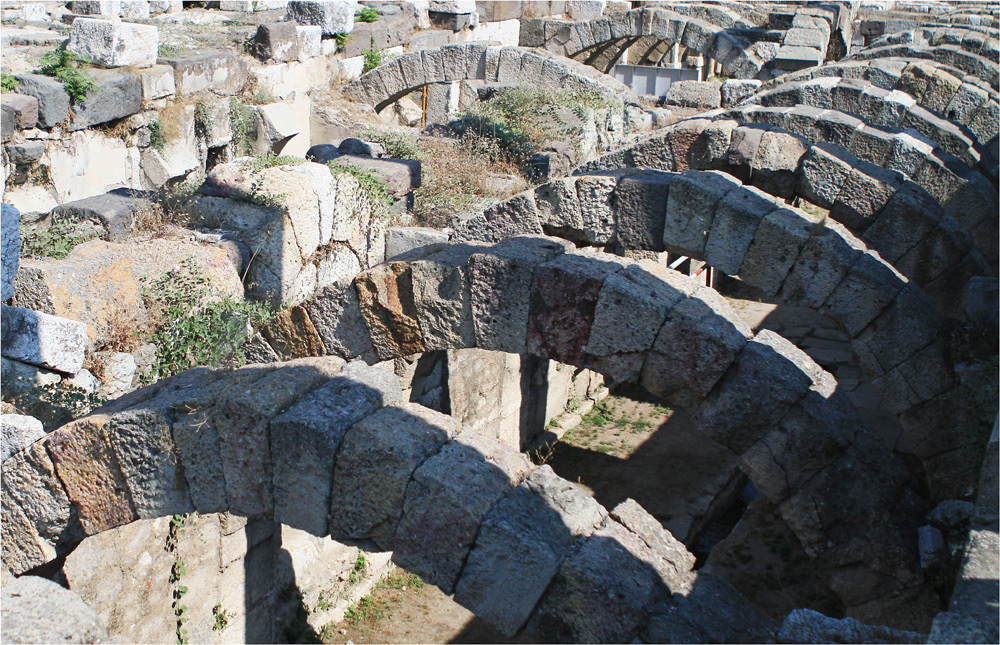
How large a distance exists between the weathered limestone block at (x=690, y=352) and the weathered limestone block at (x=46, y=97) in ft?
19.3

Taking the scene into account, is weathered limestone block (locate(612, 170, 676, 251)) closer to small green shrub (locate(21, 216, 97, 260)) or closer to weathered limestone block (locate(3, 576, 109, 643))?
small green shrub (locate(21, 216, 97, 260))

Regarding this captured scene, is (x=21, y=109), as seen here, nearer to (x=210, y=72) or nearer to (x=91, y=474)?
(x=210, y=72)

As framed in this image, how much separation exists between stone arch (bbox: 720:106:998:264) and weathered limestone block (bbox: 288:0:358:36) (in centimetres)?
707

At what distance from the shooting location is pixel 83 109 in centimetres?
818

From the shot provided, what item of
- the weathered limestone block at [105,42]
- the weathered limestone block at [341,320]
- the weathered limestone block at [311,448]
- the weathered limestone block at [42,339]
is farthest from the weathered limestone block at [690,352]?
the weathered limestone block at [105,42]

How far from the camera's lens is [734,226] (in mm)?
6355

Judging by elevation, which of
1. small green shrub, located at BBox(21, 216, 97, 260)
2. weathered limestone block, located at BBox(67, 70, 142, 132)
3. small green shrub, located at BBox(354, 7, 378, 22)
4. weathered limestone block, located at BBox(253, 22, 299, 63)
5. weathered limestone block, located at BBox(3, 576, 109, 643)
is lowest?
weathered limestone block, located at BBox(3, 576, 109, 643)

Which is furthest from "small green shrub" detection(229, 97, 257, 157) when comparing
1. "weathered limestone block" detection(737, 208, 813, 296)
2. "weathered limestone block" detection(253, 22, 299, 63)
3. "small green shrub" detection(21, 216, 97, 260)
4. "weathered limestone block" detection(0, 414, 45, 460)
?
"weathered limestone block" detection(0, 414, 45, 460)

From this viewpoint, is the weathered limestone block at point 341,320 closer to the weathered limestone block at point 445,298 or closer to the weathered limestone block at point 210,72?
the weathered limestone block at point 445,298

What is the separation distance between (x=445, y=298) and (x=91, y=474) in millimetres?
2190

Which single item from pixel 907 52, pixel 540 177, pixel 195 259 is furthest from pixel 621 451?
pixel 907 52

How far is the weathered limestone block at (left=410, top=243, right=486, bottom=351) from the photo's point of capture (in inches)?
212

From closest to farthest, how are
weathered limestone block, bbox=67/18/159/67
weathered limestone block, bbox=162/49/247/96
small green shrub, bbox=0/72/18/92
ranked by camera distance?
small green shrub, bbox=0/72/18/92
weathered limestone block, bbox=67/18/159/67
weathered limestone block, bbox=162/49/247/96

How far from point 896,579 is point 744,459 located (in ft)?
4.23
